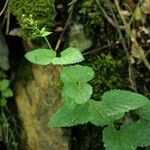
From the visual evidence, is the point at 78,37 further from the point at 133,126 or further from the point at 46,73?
the point at 133,126

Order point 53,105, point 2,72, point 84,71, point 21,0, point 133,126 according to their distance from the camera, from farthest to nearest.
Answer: point 2,72 < point 53,105 < point 21,0 < point 133,126 < point 84,71

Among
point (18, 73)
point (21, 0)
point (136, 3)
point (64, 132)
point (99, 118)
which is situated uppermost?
point (21, 0)

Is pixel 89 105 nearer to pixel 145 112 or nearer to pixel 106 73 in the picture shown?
pixel 145 112

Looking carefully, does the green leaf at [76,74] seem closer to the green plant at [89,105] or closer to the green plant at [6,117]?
the green plant at [89,105]

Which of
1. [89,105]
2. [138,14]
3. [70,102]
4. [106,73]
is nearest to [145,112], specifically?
[89,105]

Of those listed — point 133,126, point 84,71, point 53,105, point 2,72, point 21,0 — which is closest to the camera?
point 84,71

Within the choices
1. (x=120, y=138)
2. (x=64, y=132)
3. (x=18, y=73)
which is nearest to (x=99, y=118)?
(x=120, y=138)

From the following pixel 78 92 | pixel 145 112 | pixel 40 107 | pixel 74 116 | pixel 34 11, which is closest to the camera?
pixel 78 92

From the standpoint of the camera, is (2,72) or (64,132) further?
(2,72)

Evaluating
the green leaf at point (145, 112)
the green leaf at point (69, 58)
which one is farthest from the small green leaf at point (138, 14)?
the green leaf at point (69, 58)
